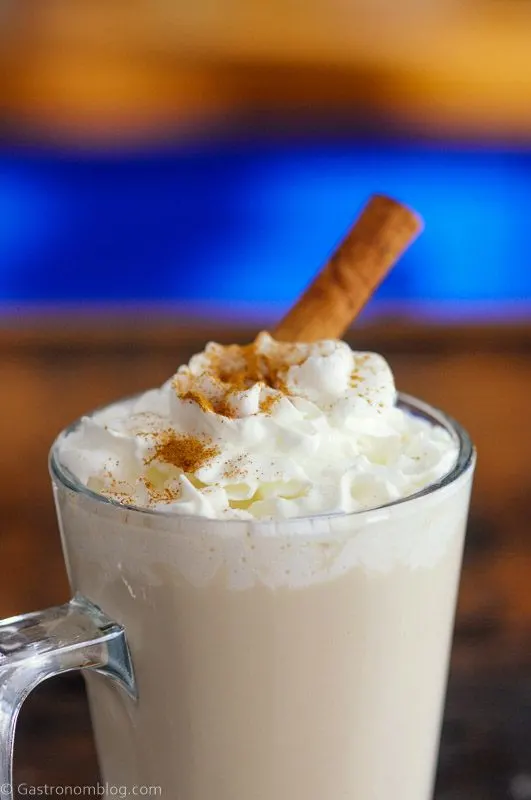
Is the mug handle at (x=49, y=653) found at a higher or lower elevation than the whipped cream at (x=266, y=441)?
lower

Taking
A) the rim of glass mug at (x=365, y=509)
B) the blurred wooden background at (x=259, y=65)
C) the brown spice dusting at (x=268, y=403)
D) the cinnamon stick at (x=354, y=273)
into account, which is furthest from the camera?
the blurred wooden background at (x=259, y=65)

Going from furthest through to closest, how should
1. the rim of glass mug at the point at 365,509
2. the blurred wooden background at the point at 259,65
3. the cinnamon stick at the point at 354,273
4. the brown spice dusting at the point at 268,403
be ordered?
the blurred wooden background at the point at 259,65, the cinnamon stick at the point at 354,273, the brown spice dusting at the point at 268,403, the rim of glass mug at the point at 365,509

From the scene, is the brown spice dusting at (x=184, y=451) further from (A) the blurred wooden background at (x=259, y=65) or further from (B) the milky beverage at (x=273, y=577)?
(A) the blurred wooden background at (x=259, y=65)

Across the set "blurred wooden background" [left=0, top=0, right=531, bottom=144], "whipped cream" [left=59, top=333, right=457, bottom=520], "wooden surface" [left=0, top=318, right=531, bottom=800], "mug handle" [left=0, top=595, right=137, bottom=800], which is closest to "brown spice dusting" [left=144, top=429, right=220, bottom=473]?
"whipped cream" [left=59, top=333, right=457, bottom=520]

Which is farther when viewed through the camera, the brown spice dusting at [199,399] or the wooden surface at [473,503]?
the wooden surface at [473,503]

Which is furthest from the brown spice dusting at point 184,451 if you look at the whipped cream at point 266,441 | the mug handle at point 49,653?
the mug handle at point 49,653

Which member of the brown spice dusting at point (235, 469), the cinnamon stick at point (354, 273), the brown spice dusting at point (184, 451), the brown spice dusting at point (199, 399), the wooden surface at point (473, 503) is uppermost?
the cinnamon stick at point (354, 273)
